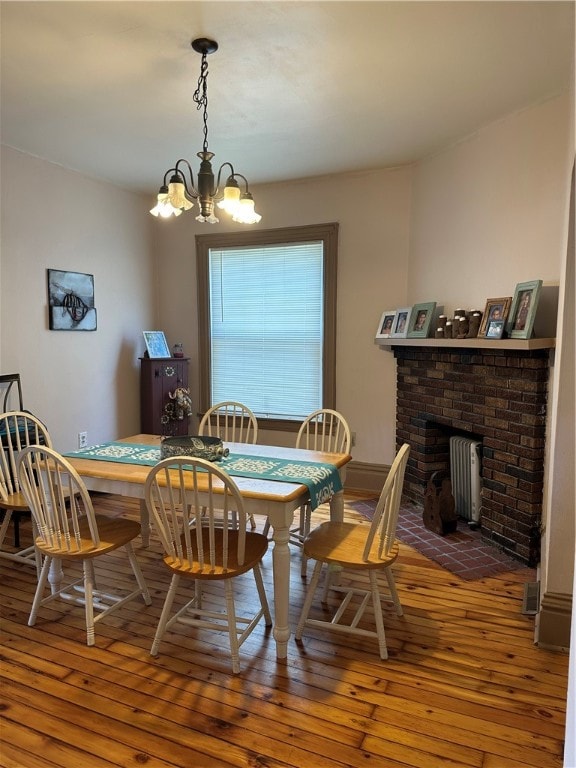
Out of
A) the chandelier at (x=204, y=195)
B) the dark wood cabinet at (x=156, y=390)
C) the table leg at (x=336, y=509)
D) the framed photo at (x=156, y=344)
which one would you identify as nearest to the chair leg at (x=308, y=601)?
the table leg at (x=336, y=509)

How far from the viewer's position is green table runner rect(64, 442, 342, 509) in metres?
2.35

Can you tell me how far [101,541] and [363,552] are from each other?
1.24 m

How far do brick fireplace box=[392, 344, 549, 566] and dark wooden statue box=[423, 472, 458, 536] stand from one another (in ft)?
0.70

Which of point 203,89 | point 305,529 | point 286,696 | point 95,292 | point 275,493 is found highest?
point 203,89

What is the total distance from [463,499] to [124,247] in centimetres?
Answer: 371

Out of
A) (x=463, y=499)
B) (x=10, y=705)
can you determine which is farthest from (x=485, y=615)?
(x=10, y=705)

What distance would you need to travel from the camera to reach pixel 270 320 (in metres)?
4.82

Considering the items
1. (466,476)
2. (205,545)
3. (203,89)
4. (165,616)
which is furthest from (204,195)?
(466,476)

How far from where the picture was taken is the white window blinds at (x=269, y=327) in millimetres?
4629

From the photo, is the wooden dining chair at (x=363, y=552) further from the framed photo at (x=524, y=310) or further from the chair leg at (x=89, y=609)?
the framed photo at (x=524, y=310)

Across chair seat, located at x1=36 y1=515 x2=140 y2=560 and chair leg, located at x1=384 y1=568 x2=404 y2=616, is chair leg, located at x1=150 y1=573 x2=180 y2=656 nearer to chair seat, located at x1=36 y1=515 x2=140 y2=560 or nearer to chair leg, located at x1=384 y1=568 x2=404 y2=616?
chair seat, located at x1=36 y1=515 x2=140 y2=560

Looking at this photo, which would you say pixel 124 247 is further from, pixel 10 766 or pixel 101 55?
pixel 10 766

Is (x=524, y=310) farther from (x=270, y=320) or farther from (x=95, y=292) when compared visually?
(x=95, y=292)

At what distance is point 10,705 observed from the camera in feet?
6.39
